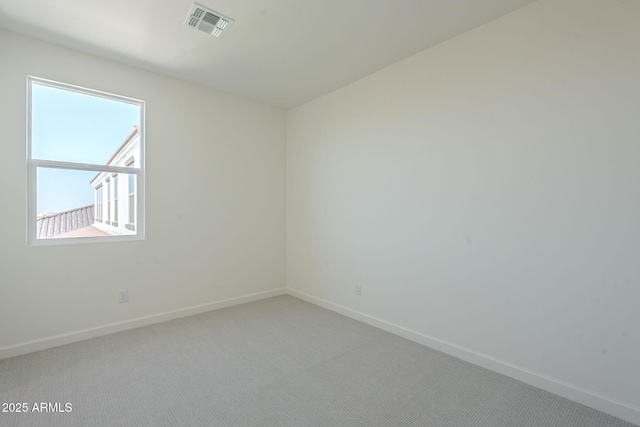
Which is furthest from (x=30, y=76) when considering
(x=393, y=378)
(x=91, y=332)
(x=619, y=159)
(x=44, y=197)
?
(x=619, y=159)

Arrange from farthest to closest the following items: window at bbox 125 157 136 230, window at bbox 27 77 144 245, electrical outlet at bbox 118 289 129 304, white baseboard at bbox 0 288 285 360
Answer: window at bbox 125 157 136 230, electrical outlet at bbox 118 289 129 304, window at bbox 27 77 144 245, white baseboard at bbox 0 288 285 360

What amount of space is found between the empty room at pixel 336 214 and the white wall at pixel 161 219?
2 centimetres

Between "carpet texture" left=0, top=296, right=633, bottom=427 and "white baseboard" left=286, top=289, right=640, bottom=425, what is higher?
"white baseboard" left=286, top=289, right=640, bottom=425

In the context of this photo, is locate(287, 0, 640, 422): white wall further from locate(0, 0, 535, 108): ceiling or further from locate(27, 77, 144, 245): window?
locate(27, 77, 144, 245): window

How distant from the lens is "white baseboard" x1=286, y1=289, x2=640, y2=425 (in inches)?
70.6

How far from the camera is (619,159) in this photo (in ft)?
5.92

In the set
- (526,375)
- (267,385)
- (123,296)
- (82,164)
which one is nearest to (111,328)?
(123,296)

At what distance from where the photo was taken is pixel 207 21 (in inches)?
92.1

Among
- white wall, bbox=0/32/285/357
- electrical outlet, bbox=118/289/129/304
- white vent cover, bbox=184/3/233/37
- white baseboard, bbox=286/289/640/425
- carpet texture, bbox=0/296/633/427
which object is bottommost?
carpet texture, bbox=0/296/633/427

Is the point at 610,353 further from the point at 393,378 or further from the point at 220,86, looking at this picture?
the point at 220,86

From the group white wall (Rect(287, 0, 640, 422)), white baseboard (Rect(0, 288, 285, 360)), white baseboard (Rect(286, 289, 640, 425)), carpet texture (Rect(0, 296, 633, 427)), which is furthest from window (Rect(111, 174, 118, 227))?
white baseboard (Rect(286, 289, 640, 425))

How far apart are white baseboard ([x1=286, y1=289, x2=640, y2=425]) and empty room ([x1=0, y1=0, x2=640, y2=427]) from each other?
0.02 metres

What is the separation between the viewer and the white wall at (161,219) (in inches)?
98.9

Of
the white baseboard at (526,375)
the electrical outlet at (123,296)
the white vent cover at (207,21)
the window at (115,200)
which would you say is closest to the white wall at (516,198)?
→ the white baseboard at (526,375)
